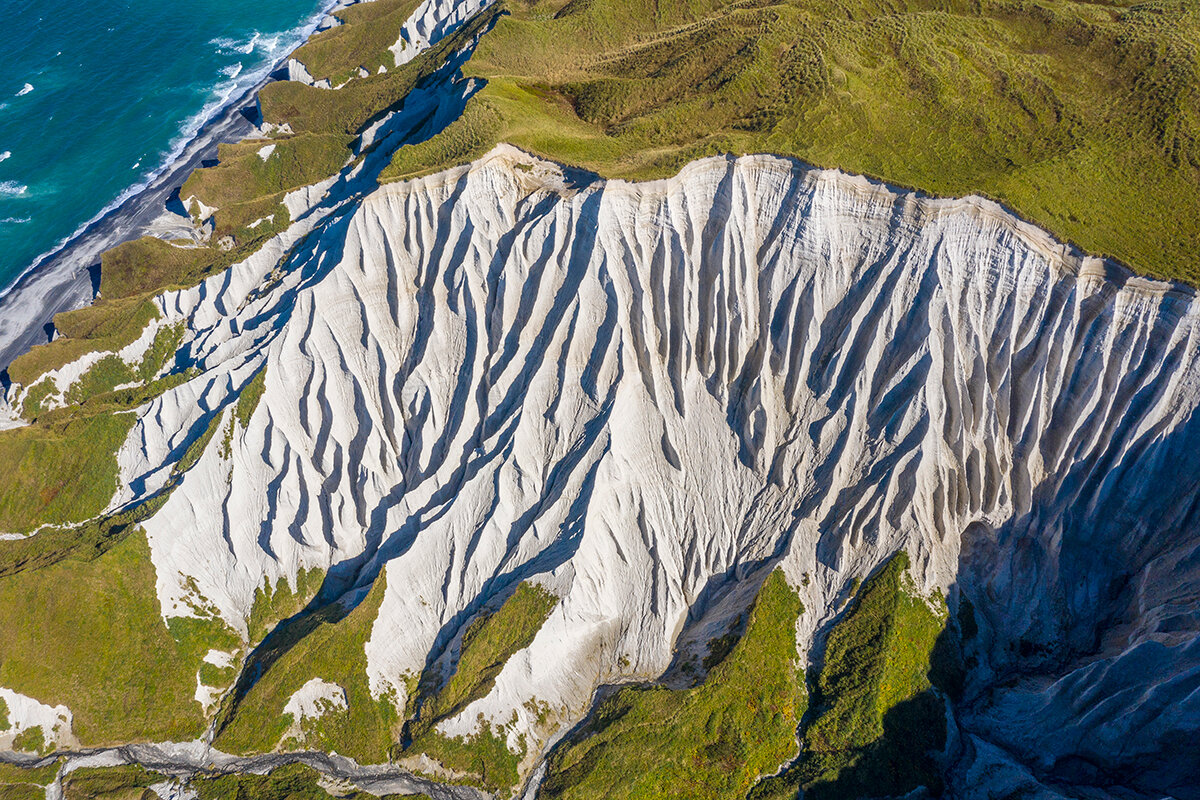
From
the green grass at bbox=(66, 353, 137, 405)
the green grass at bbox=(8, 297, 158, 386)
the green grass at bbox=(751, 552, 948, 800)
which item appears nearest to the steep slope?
the green grass at bbox=(751, 552, 948, 800)

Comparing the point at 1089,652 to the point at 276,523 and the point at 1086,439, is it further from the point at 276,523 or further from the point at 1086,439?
the point at 276,523

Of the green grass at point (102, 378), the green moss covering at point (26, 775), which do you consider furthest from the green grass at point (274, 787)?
the green grass at point (102, 378)

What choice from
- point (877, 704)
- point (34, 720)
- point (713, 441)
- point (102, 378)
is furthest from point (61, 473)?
point (877, 704)

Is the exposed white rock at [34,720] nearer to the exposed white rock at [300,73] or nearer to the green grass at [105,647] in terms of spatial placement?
the green grass at [105,647]

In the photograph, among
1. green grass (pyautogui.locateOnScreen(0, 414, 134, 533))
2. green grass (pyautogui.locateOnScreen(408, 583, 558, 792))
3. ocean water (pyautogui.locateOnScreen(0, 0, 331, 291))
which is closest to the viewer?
green grass (pyautogui.locateOnScreen(408, 583, 558, 792))

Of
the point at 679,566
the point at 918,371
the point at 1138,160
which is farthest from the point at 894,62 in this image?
the point at 679,566

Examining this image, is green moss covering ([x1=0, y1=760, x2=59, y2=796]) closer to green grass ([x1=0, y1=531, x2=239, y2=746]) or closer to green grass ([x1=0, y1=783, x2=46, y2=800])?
green grass ([x1=0, y1=783, x2=46, y2=800])
